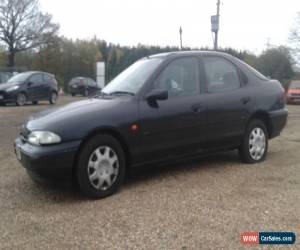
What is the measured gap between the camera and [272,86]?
6.54m

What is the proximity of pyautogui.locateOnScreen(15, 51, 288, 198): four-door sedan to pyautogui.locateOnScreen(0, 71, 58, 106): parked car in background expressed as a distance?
13.0 m

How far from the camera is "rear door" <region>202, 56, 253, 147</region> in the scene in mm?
5723

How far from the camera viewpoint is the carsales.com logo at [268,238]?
11.6 ft

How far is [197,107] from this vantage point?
18.1ft

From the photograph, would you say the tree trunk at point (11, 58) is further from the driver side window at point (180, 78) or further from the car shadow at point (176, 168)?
the driver side window at point (180, 78)

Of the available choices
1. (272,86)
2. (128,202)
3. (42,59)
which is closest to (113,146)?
(128,202)

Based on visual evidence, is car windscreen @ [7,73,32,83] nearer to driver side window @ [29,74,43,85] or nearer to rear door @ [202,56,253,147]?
driver side window @ [29,74,43,85]

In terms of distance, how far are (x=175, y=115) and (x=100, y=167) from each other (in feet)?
3.96

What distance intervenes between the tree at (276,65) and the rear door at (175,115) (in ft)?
123

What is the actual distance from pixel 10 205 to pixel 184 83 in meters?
2.62

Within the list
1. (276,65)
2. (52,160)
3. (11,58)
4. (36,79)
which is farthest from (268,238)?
(276,65)

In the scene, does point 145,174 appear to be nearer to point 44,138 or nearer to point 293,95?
point 44,138

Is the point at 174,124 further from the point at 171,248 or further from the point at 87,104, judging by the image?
the point at 171,248

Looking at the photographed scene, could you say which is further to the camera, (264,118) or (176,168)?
(264,118)
